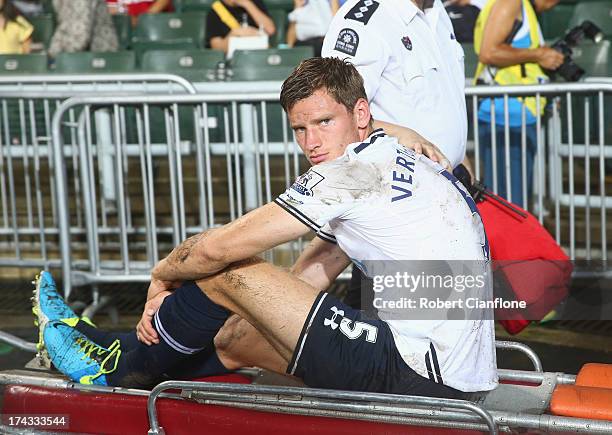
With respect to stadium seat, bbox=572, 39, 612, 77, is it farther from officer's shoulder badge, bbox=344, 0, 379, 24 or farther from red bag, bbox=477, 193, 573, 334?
officer's shoulder badge, bbox=344, 0, 379, 24

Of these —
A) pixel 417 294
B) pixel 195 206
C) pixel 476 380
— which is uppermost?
pixel 417 294

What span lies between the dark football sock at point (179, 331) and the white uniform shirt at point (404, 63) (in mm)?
1196

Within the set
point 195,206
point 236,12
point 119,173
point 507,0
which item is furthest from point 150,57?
point 507,0

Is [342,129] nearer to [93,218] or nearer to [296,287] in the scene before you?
[296,287]

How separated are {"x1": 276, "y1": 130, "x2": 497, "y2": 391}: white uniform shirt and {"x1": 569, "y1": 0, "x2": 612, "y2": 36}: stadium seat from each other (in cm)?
552

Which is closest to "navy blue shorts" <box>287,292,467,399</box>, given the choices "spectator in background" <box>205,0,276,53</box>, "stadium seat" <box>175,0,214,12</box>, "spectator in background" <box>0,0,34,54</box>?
"spectator in background" <box>205,0,276,53</box>

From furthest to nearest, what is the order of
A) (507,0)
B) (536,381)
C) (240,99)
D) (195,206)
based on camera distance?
(195,206), (507,0), (240,99), (536,381)

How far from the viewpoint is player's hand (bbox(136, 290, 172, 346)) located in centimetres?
377

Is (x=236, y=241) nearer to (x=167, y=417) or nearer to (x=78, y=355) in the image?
(x=167, y=417)

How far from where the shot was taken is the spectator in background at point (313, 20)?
7957 mm

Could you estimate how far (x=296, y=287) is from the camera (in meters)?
3.52

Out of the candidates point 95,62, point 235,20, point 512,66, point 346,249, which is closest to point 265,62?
point 235,20

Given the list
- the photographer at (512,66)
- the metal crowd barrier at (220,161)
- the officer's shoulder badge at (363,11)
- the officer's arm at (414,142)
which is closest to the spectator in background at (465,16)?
the photographer at (512,66)

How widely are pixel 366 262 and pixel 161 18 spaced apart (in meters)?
6.42
